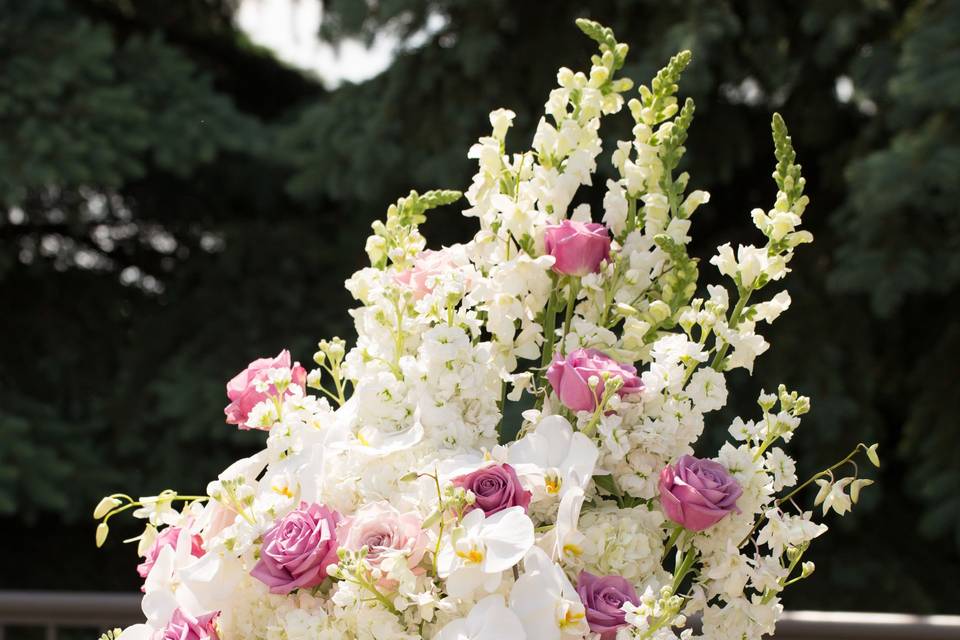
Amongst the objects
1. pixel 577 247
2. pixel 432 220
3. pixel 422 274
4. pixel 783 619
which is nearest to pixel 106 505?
pixel 422 274

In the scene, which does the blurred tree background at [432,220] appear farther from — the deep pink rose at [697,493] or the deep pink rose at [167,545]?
the deep pink rose at [167,545]

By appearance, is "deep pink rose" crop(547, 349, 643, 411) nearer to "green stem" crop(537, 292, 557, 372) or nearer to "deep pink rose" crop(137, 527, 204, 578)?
"green stem" crop(537, 292, 557, 372)

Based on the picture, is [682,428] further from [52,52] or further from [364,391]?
[52,52]

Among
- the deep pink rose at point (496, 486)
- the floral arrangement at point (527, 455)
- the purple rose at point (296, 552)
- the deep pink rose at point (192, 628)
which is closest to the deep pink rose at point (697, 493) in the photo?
the floral arrangement at point (527, 455)

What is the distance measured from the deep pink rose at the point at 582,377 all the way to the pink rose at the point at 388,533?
144mm

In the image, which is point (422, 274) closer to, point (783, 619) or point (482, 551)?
point (482, 551)

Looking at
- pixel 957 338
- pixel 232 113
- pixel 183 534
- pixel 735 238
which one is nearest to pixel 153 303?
pixel 232 113

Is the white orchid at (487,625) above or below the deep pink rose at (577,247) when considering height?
below

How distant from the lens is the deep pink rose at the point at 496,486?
0.79 m

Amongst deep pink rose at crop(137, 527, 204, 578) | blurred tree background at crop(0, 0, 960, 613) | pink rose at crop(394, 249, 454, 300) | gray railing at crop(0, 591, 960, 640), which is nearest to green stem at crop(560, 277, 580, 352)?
pink rose at crop(394, 249, 454, 300)

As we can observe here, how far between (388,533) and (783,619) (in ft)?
5.33

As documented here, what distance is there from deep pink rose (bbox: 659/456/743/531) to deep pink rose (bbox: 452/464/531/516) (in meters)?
0.10

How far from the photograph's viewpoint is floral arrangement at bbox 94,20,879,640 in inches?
30.5

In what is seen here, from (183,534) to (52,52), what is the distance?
3.66 meters
